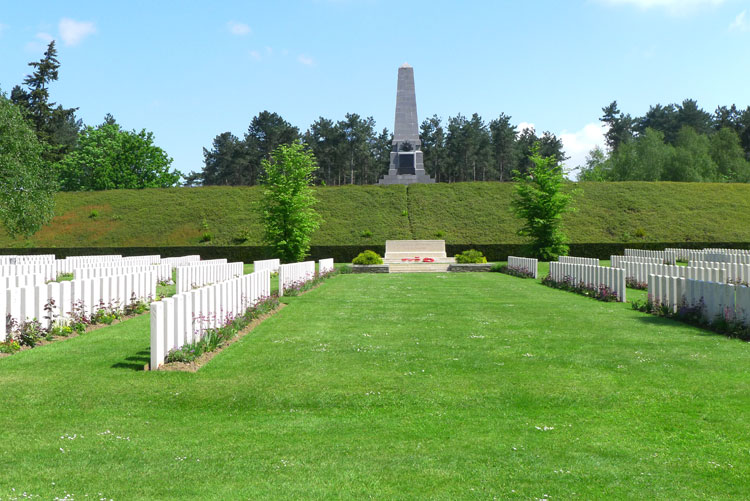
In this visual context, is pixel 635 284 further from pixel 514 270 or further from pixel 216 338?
pixel 216 338

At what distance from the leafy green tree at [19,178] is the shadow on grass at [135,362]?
82.9ft

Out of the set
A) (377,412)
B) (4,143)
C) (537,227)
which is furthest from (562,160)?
(377,412)

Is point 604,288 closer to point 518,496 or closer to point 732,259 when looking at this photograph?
point 732,259

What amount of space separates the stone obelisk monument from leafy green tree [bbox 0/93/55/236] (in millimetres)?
33540

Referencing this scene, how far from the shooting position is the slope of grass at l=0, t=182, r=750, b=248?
50281 millimetres

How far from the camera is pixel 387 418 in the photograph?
5.32 m

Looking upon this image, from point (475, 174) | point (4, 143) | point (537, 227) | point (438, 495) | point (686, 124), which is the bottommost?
point (438, 495)

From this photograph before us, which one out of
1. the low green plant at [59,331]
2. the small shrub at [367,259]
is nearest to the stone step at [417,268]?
the small shrub at [367,259]

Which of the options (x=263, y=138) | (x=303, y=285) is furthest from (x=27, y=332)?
(x=263, y=138)

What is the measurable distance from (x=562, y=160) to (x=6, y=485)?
97219mm

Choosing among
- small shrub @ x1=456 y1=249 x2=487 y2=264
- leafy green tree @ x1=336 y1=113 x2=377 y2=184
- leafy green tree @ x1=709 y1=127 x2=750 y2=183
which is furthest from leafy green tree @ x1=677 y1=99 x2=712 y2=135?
small shrub @ x1=456 y1=249 x2=487 y2=264

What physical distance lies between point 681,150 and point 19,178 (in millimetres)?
74185

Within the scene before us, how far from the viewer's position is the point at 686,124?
306ft

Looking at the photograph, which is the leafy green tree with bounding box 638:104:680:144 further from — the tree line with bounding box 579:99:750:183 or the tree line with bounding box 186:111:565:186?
the tree line with bounding box 186:111:565:186
